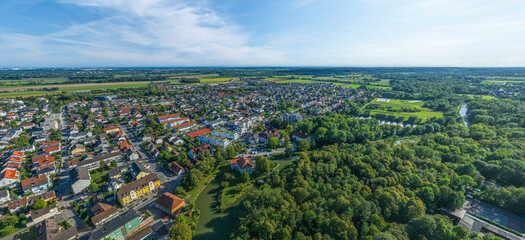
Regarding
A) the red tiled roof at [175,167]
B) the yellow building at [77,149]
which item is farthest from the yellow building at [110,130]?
the red tiled roof at [175,167]

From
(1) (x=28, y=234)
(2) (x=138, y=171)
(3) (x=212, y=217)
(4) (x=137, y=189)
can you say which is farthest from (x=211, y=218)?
(1) (x=28, y=234)

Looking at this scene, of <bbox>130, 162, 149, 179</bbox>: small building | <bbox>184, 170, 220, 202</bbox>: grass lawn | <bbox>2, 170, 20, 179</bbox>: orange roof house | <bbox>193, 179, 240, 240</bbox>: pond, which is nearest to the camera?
<bbox>193, 179, 240, 240</bbox>: pond

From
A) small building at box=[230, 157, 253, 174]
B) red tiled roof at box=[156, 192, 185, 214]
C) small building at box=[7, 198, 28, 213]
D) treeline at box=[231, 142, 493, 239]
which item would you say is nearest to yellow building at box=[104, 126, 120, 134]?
small building at box=[7, 198, 28, 213]

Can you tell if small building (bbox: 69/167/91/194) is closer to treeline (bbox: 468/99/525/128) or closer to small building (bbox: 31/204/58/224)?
small building (bbox: 31/204/58/224)

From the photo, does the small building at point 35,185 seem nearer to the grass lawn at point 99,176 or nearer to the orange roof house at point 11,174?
the orange roof house at point 11,174

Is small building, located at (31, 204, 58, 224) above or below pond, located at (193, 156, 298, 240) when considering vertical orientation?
above

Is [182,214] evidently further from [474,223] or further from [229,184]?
[474,223]
